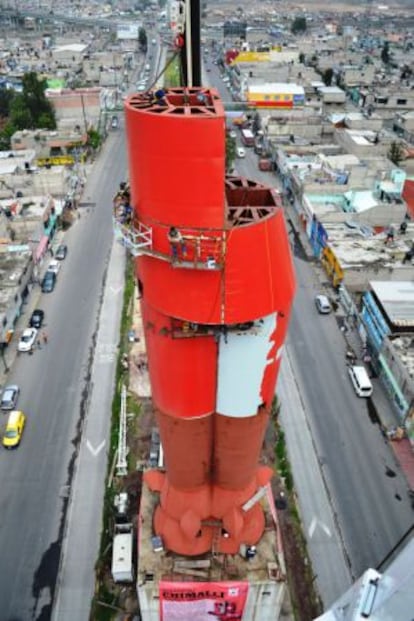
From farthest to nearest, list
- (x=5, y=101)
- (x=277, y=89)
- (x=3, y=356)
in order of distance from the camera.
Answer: (x=5, y=101), (x=277, y=89), (x=3, y=356)

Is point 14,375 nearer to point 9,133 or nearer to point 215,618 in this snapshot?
point 215,618

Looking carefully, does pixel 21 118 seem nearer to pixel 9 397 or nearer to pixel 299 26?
pixel 9 397

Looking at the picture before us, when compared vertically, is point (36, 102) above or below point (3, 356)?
above

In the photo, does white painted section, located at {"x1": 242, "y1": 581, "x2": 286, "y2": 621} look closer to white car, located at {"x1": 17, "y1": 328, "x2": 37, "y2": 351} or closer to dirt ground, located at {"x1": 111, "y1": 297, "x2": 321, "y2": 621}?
dirt ground, located at {"x1": 111, "y1": 297, "x2": 321, "y2": 621}

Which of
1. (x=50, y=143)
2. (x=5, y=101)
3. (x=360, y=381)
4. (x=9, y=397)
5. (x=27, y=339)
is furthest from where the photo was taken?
(x=5, y=101)

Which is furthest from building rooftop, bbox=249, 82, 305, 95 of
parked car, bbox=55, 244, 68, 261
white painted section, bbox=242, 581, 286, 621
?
white painted section, bbox=242, 581, 286, 621

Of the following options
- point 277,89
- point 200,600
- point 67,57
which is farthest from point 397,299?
point 67,57
